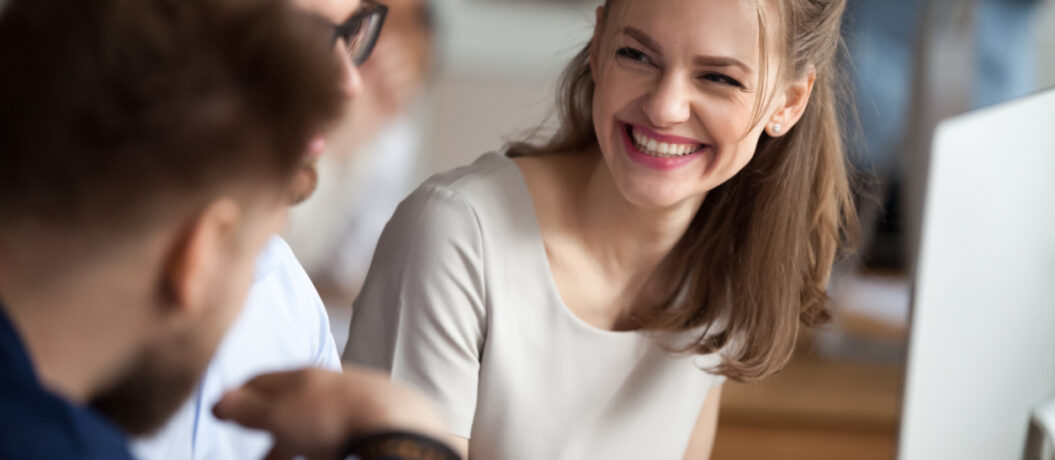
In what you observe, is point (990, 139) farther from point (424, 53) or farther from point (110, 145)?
point (424, 53)

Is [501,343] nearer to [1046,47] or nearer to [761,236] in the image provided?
[761,236]

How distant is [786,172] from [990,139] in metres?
0.46

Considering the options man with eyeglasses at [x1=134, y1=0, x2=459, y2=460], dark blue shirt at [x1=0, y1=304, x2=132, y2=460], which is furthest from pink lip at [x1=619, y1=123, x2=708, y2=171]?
dark blue shirt at [x1=0, y1=304, x2=132, y2=460]

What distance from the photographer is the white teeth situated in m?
1.20

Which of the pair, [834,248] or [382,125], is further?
[382,125]

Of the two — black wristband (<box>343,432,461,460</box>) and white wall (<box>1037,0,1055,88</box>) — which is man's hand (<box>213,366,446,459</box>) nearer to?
black wristband (<box>343,432,461,460</box>)

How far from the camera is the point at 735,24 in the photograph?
1129 mm

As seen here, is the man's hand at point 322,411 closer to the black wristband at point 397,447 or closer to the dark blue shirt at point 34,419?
the black wristband at point 397,447

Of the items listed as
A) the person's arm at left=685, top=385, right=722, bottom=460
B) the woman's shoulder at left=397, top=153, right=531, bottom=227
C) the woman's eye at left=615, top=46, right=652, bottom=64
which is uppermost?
the woman's eye at left=615, top=46, right=652, bottom=64

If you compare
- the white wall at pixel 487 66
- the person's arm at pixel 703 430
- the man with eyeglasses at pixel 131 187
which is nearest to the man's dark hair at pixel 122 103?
the man with eyeglasses at pixel 131 187

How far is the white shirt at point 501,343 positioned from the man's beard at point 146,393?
24.5 inches

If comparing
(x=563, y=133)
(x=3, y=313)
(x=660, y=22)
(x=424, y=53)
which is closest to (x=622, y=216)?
(x=563, y=133)

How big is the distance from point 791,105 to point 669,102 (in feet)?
0.66

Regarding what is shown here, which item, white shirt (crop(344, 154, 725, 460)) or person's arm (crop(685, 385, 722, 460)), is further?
person's arm (crop(685, 385, 722, 460))
